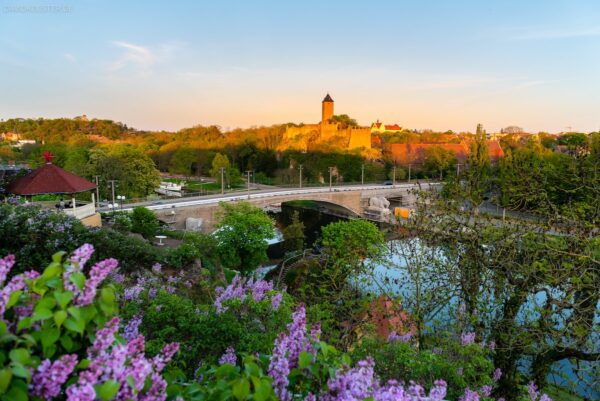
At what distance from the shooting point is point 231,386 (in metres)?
2.23

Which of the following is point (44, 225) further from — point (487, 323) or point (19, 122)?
point (19, 122)

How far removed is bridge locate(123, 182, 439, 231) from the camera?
32.3 metres

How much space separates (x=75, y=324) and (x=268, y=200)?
3786cm

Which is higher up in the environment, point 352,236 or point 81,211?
point 81,211

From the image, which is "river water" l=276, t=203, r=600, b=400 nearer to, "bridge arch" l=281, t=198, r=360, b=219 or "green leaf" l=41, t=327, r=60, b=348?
"bridge arch" l=281, t=198, r=360, b=219

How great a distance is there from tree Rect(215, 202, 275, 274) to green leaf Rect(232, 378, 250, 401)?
2004 centimetres

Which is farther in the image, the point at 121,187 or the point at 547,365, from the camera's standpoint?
the point at 121,187

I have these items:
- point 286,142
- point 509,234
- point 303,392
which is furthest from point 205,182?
point 303,392

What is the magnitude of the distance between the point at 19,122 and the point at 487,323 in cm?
12724

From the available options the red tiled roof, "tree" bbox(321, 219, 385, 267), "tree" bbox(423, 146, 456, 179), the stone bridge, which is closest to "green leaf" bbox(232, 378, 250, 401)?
the red tiled roof

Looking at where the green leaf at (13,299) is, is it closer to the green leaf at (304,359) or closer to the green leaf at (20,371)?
the green leaf at (20,371)

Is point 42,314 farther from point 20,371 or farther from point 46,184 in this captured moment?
point 46,184

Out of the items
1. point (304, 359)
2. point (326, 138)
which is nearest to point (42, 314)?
point (304, 359)

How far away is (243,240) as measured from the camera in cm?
2255
